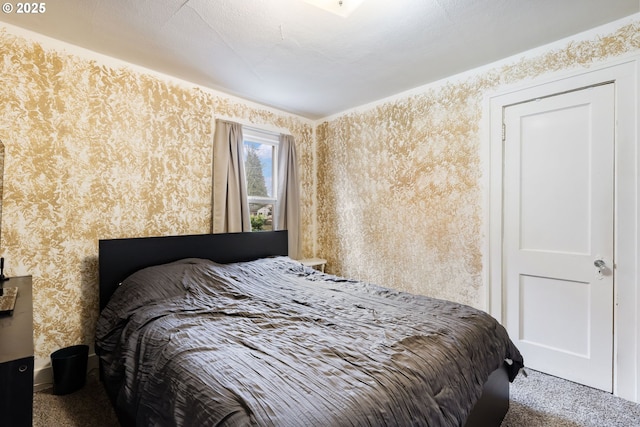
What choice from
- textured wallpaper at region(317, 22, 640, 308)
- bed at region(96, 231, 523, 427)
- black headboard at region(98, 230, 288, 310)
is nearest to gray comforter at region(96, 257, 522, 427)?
bed at region(96, 231, 523, 427)

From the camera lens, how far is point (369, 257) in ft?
11.6

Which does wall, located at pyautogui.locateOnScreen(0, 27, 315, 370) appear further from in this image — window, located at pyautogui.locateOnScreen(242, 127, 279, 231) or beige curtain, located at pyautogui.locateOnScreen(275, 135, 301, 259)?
beige curtain, located at pyautogui.locateOnScreen(275, 135, 301, 259)

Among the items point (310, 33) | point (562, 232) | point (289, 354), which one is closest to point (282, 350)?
point (289, 354)

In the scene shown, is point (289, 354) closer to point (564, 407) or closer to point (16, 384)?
point (16, 384)

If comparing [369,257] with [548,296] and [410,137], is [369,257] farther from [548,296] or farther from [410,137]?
[548,296]

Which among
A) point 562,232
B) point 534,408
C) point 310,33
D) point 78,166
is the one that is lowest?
point 534,408

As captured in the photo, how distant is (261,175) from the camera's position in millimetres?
3695

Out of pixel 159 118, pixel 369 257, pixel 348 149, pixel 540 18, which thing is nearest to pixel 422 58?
pixel 540 18

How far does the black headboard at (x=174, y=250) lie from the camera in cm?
230

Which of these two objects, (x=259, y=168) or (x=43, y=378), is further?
(x=259, y=168)

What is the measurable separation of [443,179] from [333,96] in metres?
1.48

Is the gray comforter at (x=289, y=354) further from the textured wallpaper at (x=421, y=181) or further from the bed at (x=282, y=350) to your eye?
the textured wallpaper at (x=421, y=181)

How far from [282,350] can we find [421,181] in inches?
90.6

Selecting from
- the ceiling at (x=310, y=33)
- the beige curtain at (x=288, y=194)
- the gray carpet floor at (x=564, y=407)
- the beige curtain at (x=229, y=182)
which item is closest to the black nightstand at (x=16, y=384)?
the ceiling at (x=310, y=33)
